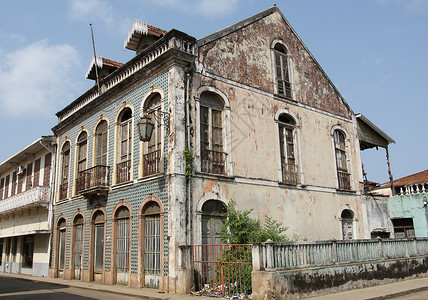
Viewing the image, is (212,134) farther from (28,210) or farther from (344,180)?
(28,210)

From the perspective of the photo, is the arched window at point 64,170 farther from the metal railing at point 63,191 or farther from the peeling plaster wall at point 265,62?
A: the peeling plaster wall at point 265,62

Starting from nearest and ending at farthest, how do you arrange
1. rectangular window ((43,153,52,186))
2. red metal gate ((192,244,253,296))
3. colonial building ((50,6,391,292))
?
1. red metal gate ((192,244,253,296))
2. colonial building ((50,6,391,292))
3. rectangular window ((43,153,52,186))

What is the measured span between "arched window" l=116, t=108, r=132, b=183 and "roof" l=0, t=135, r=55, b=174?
7145 mm

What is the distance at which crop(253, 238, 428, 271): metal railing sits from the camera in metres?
9.13

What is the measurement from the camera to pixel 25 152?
22891 mm

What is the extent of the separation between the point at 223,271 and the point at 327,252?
283 centimetres

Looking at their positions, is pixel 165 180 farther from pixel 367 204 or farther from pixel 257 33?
pixel 367 204

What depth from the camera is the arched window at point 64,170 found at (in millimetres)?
18812

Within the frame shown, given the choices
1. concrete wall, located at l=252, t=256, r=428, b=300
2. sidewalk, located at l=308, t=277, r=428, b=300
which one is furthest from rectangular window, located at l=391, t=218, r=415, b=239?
sidewalk, located at l=308, t=277, r=428, b=300

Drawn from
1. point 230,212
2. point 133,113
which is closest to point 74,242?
point 133,113

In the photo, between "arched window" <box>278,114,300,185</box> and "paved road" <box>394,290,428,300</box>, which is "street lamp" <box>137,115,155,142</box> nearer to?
"arched window" <box>278,114,300,185</box>

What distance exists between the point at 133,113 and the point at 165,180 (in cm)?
352

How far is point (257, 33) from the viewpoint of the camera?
1594 cm

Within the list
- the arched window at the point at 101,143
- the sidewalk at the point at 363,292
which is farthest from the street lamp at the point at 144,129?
the sidewalk at the point at 363,292
